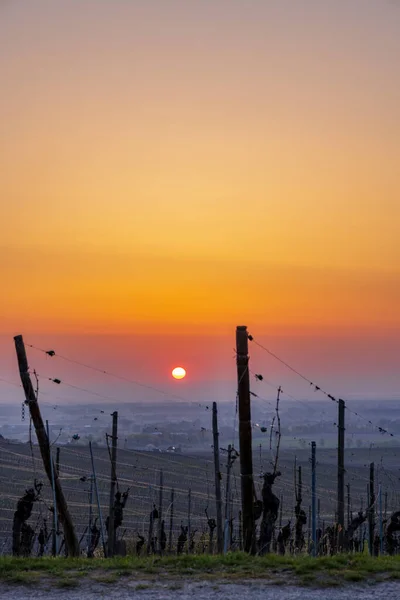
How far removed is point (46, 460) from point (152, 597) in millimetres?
7120

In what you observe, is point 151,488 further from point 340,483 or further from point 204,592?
point 204,592

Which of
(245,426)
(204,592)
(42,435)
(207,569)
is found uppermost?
(245,426)

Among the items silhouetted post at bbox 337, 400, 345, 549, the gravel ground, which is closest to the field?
silhouetted post at bbox 337, 400, 345, 549

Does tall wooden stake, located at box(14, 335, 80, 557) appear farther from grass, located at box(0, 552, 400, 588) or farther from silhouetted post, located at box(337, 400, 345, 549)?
silhouetted post, located at box(337, 400, 345, 549)

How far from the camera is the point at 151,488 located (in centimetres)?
5166

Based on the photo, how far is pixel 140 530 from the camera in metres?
45.0

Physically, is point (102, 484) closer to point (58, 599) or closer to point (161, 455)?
point (161, 455)

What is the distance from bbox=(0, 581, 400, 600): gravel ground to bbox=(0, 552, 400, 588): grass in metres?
0.30

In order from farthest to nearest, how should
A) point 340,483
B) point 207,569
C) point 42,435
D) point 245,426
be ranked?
1. point 340,483
2. point 42,435
3. point 245,426
4. point 207,569

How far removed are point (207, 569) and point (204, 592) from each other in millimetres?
1478

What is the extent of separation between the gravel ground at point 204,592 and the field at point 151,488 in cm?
1679

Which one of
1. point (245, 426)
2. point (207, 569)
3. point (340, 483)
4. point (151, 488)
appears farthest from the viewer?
point (151, 488)

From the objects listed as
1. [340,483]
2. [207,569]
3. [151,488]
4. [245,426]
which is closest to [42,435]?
[245,426]

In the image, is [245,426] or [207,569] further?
[245,426]
